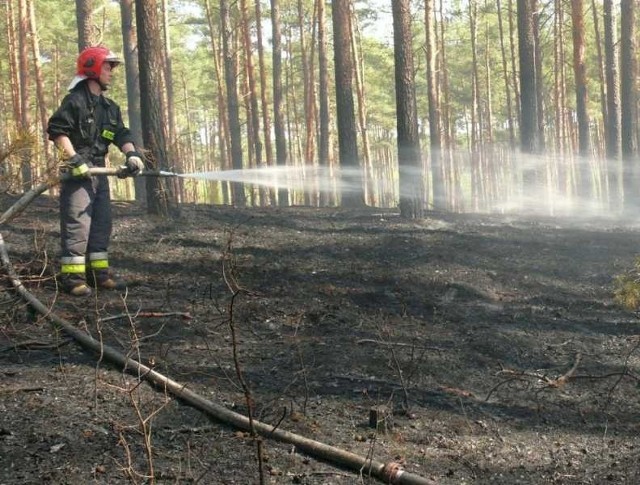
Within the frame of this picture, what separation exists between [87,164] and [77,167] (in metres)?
0.43

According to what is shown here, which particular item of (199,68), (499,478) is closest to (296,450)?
(499,478)

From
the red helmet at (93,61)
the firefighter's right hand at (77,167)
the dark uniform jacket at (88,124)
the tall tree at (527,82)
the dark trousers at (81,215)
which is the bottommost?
the dark trousers at (81,215)

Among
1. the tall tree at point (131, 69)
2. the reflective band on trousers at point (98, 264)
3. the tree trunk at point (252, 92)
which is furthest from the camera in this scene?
the tree trunk at point (252, 92)

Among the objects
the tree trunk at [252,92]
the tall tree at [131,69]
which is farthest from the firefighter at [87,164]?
the tree trunk at [252,92]

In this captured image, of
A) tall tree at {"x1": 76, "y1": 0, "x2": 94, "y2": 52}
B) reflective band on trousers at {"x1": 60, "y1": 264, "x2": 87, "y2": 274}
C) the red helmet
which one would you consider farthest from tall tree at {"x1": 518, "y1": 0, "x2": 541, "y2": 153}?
Answer: reflective band on trousers at {"x1": 60, "y1": 264, "x2": 87, "y2": 274}

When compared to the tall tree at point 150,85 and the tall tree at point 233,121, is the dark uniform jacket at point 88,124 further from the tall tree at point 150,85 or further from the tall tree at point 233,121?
the tall tree at point 233,121

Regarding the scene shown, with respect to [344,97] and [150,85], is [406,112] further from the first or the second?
[150,85]

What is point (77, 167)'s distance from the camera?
17.6 feet

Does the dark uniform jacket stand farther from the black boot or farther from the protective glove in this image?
the black boot

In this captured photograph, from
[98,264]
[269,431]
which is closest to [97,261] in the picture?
[98,264]

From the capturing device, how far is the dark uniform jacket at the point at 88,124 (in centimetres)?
563

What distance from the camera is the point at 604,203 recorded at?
26625 mm

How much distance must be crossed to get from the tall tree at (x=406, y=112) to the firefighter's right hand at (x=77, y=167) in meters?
6.38

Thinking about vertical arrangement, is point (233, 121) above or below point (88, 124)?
above
